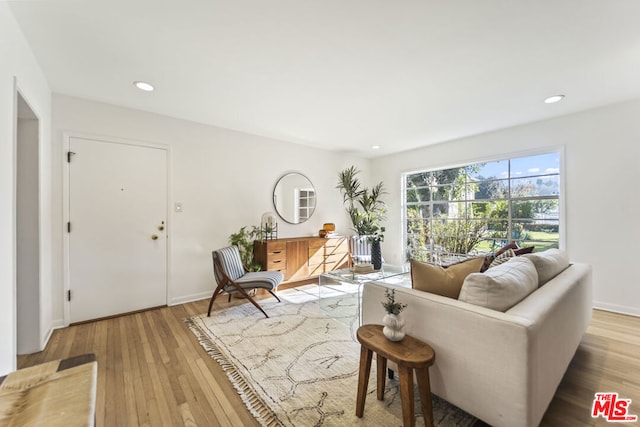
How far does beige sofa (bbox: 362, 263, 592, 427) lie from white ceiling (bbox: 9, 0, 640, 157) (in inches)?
68.7

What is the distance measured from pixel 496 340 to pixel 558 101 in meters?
3.12

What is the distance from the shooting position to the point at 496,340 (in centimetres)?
120

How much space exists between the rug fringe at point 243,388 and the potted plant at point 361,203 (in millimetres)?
3276

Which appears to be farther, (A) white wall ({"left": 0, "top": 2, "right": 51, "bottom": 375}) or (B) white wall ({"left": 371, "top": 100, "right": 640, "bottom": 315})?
(B) white wall ({"left": 371, "top": 100, "right": 640, "bottom": 315})

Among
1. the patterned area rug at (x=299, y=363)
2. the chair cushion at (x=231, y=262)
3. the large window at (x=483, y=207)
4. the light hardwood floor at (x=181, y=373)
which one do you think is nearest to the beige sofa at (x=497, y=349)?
the light hardwood floor at (x=181, y=373)

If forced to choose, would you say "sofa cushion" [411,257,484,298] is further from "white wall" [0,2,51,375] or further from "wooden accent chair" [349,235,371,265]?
"white wall" [0,2,51,375]

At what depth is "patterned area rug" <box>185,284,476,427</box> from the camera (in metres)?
1.54

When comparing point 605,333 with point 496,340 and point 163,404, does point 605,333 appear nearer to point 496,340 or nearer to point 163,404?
point 496,340

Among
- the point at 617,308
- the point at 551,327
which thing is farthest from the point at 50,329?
the point at 617,308

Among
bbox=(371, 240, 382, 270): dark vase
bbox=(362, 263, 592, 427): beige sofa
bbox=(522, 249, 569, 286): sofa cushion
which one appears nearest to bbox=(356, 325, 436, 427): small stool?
bbox=(362, 263, 592, 427): beige sofa

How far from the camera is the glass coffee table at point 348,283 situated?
290 cm

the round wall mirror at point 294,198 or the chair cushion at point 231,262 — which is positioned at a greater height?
the round wall mirror at point 294,198

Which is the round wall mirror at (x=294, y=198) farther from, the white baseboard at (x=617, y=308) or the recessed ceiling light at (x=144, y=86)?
the white baseboard at (x=617, y=308)

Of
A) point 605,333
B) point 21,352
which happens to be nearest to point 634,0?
point 605,333
